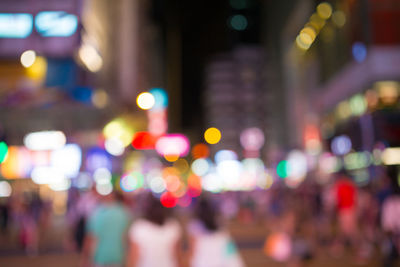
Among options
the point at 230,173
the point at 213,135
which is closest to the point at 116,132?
the point at 230,173

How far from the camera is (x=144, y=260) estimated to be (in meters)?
5.32

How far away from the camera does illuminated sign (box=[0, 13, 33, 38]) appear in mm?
9109

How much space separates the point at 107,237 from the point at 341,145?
28711mm

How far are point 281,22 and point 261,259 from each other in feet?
155

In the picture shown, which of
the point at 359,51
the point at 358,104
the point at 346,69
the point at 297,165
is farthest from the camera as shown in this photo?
the point at 297,165

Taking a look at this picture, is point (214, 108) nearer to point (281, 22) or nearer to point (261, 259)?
point (281, 22)

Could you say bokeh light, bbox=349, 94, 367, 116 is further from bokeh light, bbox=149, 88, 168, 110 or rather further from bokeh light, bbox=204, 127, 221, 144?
bokeh light, bbox=204, 127, 221, 144

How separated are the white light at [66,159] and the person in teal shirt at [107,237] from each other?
59.6 feet

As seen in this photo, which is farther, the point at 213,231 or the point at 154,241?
the point at 213,231

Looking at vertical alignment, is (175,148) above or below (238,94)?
below

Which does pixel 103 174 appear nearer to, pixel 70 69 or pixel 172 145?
pixel 70 69

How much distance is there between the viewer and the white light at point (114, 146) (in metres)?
28.7

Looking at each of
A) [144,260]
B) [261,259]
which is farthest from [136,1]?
[144,260]

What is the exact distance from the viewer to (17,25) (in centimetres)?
915
